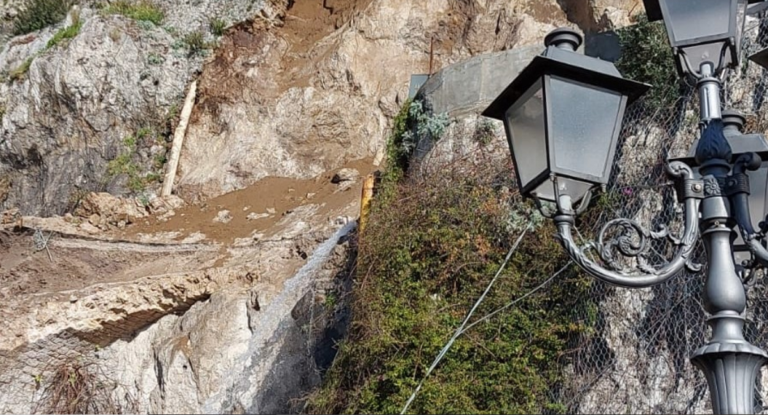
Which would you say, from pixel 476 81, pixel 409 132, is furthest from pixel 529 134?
pixel 409 132

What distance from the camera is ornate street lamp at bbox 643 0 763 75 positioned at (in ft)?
12.9

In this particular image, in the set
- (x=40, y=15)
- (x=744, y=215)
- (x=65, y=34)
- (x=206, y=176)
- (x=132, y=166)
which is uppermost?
(x=40, y=15)

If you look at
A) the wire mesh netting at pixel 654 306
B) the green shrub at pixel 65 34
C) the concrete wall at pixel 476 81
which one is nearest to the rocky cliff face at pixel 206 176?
the green shrub at pixel 65 34

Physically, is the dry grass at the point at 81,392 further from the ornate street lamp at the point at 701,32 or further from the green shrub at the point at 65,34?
the green shrub at the point at 65,34

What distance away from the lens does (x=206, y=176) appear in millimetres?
15680

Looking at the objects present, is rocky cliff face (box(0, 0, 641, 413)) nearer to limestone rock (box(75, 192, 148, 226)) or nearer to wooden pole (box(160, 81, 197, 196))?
limestone rock (box(75, 192, 148, 226))

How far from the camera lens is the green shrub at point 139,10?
18.4 meters

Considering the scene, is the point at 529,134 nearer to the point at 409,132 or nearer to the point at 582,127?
the point at 582,127

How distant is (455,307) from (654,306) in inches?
58.1

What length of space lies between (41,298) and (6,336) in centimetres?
70

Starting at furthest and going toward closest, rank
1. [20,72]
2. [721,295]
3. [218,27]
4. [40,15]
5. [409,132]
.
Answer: [40,15]
[20,72]
[218,27]
[409,132]
[721,295]

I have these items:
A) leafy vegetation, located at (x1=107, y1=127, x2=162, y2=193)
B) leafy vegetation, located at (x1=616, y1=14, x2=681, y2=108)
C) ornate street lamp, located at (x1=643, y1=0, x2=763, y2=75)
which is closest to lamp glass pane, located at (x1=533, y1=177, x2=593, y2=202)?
ornate street lamp, located at (x1=643, y1=0, x2=763, y2=75)

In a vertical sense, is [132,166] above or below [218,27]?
below

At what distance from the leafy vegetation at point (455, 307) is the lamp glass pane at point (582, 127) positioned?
341 cm
